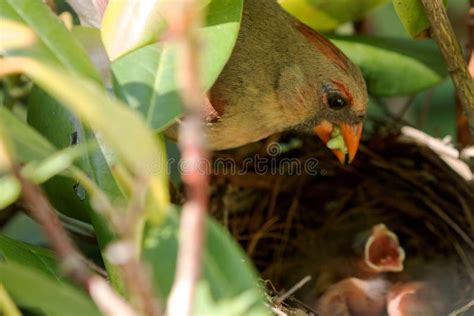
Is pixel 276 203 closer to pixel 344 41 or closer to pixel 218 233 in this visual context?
pixel 344 41

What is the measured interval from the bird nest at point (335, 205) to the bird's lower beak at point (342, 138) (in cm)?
14

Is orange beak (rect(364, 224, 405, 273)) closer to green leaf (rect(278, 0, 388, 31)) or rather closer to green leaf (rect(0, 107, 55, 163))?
green leaf (rect(278, 0, 388, 31))

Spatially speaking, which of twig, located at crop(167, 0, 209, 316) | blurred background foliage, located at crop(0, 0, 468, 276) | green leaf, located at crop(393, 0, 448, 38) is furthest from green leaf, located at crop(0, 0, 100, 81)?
blurred background foliage, located at crop(0, 0, 468, 276)

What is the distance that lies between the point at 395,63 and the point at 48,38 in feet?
4.04

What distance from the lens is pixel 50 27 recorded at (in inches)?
52.9

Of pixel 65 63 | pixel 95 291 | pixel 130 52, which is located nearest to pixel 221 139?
pixel 130 52

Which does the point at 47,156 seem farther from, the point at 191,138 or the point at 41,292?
the point at 191,138

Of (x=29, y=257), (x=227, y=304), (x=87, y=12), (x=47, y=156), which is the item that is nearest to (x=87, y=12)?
(x=87, y=12)

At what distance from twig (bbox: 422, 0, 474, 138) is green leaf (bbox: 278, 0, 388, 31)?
341mm

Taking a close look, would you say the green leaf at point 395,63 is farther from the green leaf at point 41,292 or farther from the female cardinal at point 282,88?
the green leaf at point 41,292

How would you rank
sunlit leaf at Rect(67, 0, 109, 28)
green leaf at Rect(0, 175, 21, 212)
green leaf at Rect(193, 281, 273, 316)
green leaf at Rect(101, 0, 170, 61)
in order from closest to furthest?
green leaf at Rect(193, 281, 273, 316) < green leaf at Rect(0, 175, 21, 212) < green leaf at Rect(101, 0, 170, 61) < sunlit leaf at Rect(67, 0, 109, 28)

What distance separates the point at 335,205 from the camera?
268 centimetres

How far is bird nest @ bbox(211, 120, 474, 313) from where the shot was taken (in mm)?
2484

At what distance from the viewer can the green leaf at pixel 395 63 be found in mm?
2305
